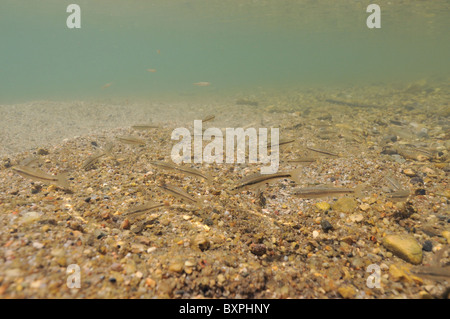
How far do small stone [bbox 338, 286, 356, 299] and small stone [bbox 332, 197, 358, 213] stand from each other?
5.45ft

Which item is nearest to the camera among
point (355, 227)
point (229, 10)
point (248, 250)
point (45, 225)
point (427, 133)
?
point (45, 225)

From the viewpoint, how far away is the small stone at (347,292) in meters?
2.34

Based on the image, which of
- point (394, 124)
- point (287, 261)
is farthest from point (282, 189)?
point (394, 124)

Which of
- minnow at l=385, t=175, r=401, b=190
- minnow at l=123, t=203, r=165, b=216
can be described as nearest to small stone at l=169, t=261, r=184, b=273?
minnow at l=123, t=203, r=165, b=216

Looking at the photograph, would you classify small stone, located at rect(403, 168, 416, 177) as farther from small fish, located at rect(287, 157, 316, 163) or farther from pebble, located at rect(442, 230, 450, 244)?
pebble, located at rect(442, 230, 450, 244)

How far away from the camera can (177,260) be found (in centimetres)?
259

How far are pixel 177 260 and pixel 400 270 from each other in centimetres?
255

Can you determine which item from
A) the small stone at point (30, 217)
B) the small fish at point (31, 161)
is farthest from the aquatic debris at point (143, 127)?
the small stone at point (30, 217)

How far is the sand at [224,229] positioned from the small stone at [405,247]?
0.07ft

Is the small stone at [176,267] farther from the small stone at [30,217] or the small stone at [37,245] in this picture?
the small stone at [30,217]

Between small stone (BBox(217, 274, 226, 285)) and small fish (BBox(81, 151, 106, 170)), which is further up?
small fish (BBox(81, 151, 106, 170))

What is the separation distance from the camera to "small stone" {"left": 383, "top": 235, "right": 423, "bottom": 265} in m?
2.76
